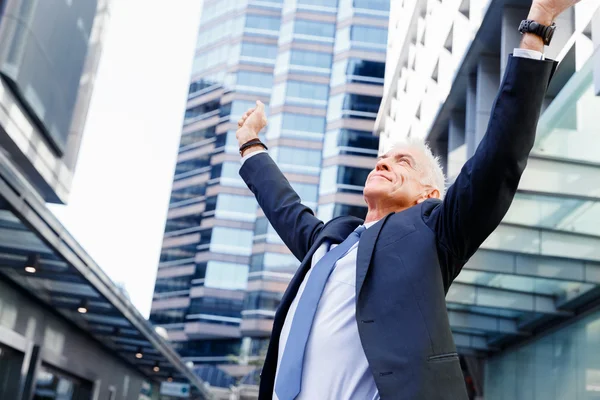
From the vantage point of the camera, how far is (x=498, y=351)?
15398 mm

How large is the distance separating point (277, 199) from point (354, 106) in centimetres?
6418

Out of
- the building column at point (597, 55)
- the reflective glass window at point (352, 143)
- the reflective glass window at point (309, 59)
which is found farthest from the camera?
the reflective glass window at point (309, 59)

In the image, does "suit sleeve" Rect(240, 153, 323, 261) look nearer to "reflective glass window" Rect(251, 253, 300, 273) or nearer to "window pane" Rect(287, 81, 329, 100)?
"reflective glass window" Rect(251, 253, 300, 273)

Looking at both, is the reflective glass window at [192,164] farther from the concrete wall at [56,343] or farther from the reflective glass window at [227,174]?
the concrete wall at [56,343]

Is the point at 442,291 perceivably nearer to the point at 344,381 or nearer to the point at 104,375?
the point at 344,381

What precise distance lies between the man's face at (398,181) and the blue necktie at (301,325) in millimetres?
197

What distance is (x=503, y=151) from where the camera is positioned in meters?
2.04

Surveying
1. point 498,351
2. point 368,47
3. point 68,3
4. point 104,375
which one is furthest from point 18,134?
point 368,47

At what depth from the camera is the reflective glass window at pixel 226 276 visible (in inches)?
2677

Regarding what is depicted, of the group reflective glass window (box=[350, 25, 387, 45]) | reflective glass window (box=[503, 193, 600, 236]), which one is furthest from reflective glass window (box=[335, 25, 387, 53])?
reflective glass window (box=[503, 193, 600, 236])

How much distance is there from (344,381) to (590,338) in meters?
9.27

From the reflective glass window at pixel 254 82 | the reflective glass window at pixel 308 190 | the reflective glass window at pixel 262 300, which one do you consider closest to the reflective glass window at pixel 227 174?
the reflective glass window at pixel 308 190

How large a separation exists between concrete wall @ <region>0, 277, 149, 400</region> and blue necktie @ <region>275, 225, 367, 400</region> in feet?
40.8

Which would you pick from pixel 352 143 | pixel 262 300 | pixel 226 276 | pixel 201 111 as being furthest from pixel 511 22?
pixel 201 111
